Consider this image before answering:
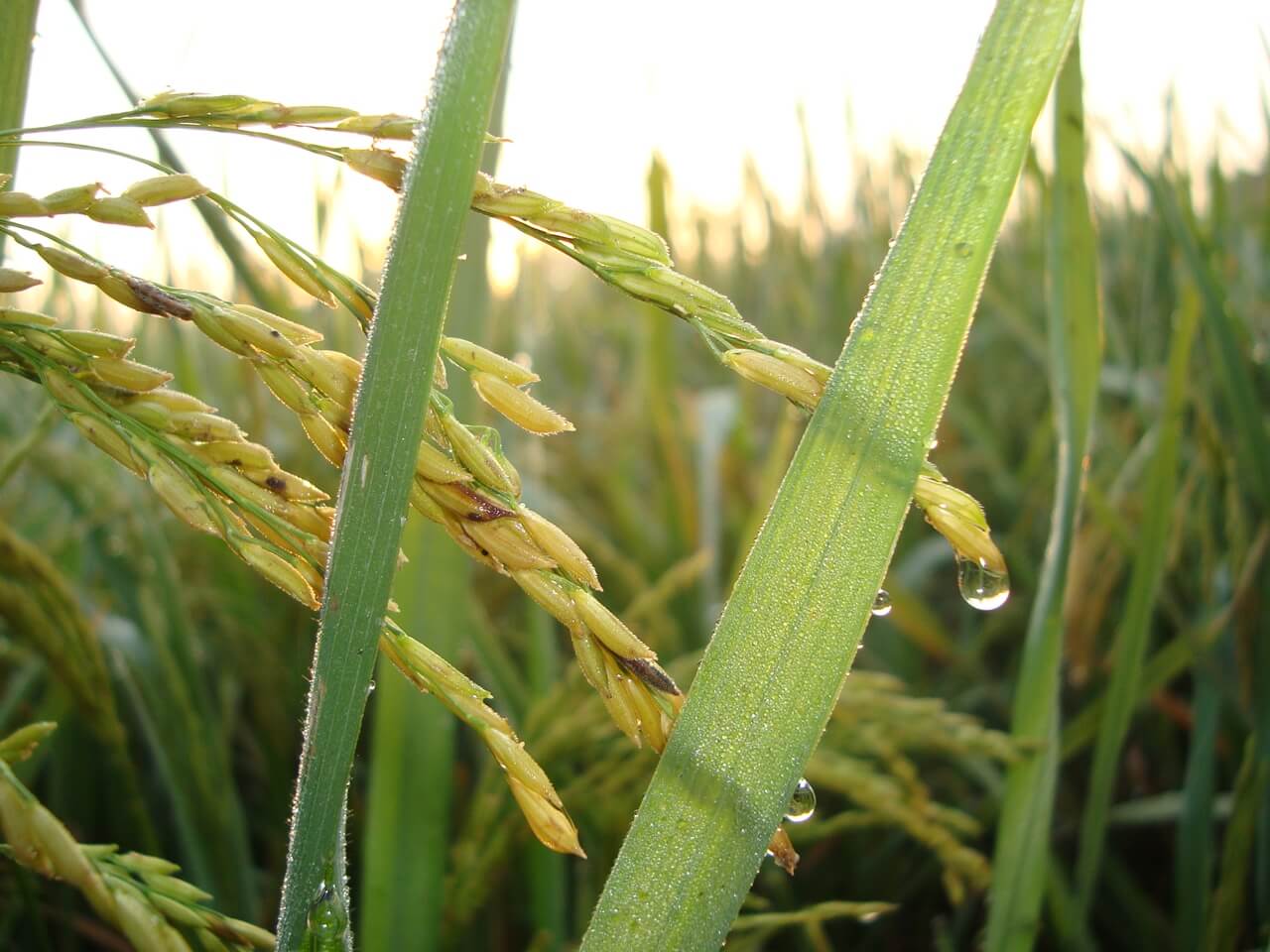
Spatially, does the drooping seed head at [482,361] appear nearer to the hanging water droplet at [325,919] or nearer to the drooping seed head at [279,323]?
the drooping seed head at [279,323]

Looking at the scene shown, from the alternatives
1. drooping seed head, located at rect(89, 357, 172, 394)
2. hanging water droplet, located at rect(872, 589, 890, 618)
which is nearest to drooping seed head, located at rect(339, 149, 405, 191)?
drooping seed head, located at rect(89, 357, 172, 394)

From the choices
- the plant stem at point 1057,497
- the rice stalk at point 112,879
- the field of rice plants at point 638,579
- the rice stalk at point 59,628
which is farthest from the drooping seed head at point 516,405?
the rice stalk at point 59,628

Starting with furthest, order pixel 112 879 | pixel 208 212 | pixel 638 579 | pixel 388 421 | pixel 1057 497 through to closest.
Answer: pixel 638 579
pixel 208 212
pixel 1057 497
pixel 112 879
pixel 388 421

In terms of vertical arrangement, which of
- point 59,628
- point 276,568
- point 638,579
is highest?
point 276,568

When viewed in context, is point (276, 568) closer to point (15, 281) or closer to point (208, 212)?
point (15, 281)

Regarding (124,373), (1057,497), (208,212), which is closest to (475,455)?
(124,373)

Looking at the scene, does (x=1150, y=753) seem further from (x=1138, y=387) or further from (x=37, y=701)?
(x=37, y=701)
